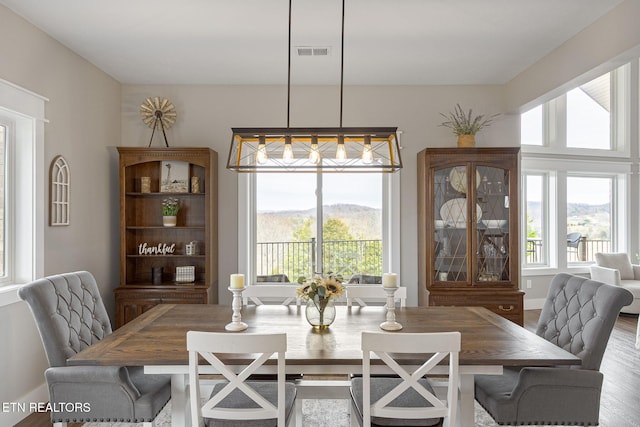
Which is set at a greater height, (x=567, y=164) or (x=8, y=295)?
(x=567, y=164)

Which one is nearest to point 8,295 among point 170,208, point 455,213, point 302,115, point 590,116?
point 170,208

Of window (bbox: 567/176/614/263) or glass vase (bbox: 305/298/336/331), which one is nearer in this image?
glass vase (bbox: 305/298/336/331)

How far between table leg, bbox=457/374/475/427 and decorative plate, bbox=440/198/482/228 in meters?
2.29

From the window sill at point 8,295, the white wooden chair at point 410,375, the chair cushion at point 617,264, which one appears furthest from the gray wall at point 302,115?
the chair cushion at point 617,264

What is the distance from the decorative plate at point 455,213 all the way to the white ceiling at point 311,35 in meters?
1.21

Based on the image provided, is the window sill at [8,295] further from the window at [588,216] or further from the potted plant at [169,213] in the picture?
the window at [588,216]

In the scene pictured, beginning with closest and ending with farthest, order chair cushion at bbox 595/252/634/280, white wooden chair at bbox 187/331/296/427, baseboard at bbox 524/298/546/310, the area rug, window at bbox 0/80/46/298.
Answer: white wooden chair at bbox 187/331/296/427 → the area rug → window at bbox 0/80/46/298 → chair cushion at bbox 595/252/634/280 → baseboard at bbox 524/298/546/310

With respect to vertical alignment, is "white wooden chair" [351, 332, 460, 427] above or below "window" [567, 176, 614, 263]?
below

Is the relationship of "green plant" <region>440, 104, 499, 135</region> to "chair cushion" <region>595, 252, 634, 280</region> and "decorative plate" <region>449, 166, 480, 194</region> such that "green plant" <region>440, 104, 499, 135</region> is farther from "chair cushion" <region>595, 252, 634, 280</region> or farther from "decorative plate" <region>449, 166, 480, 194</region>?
"chair cushion" <region>595, 252, 634, 280</region>

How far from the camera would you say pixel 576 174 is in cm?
666

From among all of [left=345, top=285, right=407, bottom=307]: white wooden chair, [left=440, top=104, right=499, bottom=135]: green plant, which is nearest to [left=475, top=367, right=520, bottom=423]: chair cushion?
[left=345, top=285, right=407, bottom=307]: white wooden chair

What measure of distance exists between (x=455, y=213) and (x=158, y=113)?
3.02 metres

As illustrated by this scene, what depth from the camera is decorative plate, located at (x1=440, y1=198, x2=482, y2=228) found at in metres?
4.14

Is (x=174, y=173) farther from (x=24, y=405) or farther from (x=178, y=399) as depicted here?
(x=178, y=399)
